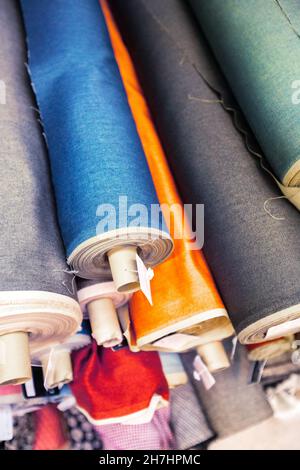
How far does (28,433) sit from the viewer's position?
39.3 inches

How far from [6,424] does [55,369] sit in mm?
185

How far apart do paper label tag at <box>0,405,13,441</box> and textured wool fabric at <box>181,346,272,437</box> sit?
427mm

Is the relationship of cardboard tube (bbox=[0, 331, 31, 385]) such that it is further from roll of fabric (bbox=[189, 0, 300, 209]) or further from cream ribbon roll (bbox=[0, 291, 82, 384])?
roll of fabric (bbox=[189, 0, 300, 209])

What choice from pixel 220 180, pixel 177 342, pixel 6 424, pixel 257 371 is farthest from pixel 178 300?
pixel 6 424

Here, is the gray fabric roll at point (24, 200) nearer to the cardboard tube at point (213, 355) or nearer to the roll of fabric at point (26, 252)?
the roll of fabric at point (26, 252)

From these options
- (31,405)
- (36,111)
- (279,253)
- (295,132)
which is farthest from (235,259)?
(31,405)

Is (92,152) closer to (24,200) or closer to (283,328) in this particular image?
(24,200)

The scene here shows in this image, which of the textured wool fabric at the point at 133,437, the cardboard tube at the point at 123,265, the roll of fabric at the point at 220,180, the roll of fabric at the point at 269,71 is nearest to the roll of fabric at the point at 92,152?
the cardboard tube at the point at 123,265

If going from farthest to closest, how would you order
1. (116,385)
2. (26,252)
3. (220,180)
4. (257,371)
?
1. (257,371)
2. (116,385)
3. (220,180)
4. (26,252)

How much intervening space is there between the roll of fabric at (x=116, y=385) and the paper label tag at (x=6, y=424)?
0.48 feet

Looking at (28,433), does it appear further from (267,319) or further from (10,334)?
(267,319)

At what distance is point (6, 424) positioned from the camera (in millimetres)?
891
